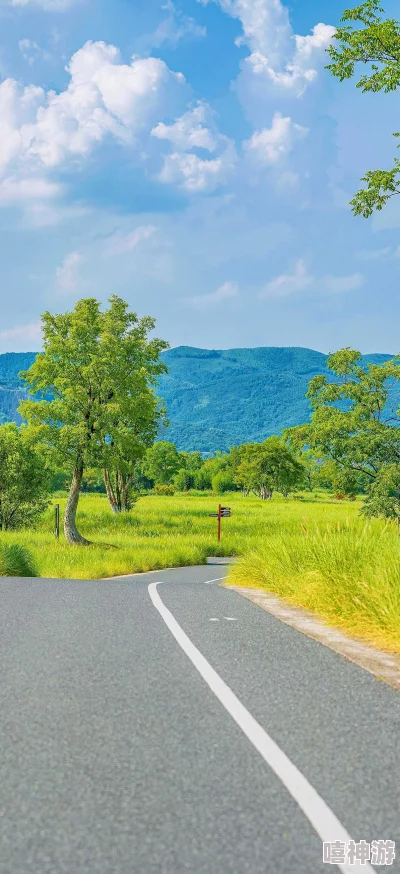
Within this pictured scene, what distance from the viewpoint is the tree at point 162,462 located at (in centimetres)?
11288

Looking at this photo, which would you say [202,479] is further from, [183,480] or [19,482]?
[19,482]

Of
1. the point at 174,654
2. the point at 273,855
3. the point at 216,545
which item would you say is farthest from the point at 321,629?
the point at 216,545

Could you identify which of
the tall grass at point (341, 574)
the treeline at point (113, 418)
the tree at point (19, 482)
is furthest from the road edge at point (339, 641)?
the tree at point (19, 482)

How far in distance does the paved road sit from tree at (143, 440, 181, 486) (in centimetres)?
9634

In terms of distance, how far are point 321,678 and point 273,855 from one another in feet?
9.99

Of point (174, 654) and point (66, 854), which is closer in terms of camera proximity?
point (66, 854)

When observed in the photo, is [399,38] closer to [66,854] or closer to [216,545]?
[66,854]

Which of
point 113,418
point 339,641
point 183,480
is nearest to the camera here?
point 339,641

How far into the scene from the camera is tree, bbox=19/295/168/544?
39656 mm

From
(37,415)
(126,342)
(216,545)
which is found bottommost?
(216,545)

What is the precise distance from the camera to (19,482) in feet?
144

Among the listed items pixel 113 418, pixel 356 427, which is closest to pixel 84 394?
pixel 113 418

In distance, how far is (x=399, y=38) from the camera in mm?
18094

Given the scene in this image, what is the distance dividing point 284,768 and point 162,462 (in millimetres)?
120967
